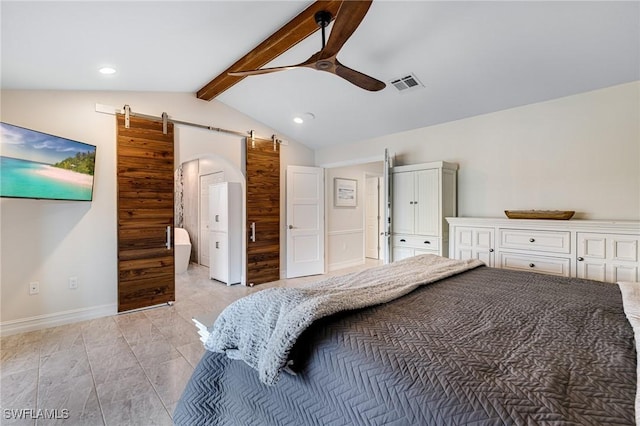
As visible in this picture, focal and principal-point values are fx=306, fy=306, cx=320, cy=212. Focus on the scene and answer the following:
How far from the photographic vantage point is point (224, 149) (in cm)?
453

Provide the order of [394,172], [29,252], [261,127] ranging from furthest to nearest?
1. [261,127]
2. [394,172]
3. [29,252]

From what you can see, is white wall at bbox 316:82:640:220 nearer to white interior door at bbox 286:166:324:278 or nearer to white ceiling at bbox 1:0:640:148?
white ceiling at bbox 1:0:640:148

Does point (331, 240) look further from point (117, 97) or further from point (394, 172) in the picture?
point (117, 97)

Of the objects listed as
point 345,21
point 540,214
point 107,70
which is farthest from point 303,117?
point 540,214

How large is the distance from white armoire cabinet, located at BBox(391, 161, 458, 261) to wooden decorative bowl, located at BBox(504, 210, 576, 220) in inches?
28.0

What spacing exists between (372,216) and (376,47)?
4745 millimetres

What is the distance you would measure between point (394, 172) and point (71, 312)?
414cm

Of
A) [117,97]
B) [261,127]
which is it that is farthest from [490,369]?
[261,127]

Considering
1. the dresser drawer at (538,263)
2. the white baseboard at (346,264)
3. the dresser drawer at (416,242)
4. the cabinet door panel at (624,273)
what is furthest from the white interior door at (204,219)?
the cabinet door panel at (624,273)

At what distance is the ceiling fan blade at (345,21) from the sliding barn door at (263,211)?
9.41ft

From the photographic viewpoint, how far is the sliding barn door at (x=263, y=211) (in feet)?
15.5

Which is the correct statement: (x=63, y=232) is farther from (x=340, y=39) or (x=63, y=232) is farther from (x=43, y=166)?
(x=340, y=39)

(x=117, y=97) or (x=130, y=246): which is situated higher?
(x=117, y=97)

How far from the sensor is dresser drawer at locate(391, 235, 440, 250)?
3785 millimetres
